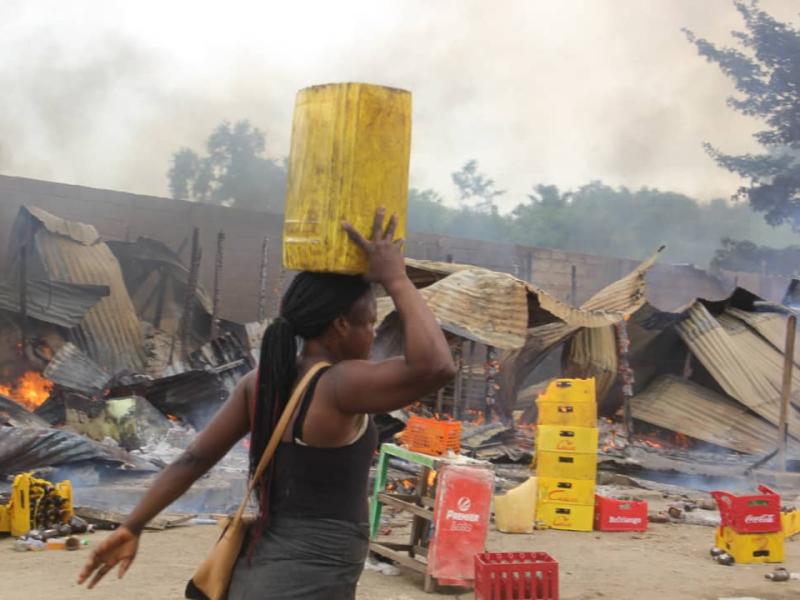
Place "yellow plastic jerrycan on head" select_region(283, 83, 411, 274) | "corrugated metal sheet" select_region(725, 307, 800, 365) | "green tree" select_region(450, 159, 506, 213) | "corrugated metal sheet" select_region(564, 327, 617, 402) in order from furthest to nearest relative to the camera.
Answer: "green tree" select_region(450, 159, 506, 213) → "corrugated metal sheet" select_region(725, 307, 800, 365) → "corrugated metal sheet" select_region(564, 327, 617, 402) → "yellow plastic jerrycan on head" select_region(283, 83, 411, 274)

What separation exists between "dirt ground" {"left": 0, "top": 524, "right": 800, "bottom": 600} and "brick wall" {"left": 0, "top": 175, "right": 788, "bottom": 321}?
8521 millimetres

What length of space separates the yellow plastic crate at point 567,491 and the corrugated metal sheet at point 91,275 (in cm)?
764

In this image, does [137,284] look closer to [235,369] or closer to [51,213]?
[51,213]

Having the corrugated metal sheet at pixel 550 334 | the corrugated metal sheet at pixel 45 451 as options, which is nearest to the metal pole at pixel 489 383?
the corrugated metal sheet at pixel 550 334

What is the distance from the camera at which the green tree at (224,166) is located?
28.8m

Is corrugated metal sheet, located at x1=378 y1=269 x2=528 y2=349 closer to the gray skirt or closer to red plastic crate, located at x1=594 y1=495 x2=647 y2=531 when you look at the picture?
red plastic crate, located at x1=594 y1=495 x2=647 y2=531

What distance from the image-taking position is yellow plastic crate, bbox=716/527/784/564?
7.07 m

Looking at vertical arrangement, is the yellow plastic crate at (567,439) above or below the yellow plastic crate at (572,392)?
below

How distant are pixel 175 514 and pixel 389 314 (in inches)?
169

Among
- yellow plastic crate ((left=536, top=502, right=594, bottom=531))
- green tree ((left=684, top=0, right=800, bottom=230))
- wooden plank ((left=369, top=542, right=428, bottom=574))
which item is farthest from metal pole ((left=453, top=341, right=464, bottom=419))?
green tree ((left=684, top=0, right=800, bottom=230))

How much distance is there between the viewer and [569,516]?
8.23 meters

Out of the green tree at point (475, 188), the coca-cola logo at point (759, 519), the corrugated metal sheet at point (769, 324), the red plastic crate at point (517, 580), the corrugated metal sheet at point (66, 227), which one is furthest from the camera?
the green tree at point (475, 188)

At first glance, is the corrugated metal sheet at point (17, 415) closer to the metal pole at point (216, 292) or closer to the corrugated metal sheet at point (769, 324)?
the metal pole at point (216, 292)

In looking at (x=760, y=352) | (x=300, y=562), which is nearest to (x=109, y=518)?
(x=300, y=562)
